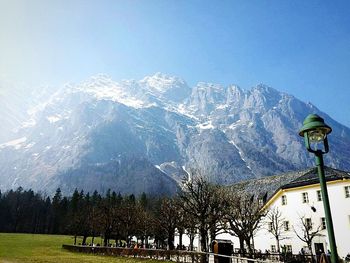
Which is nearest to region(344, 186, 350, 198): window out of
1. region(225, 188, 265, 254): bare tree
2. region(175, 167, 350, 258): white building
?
region(175, 167, 350, 258): white building

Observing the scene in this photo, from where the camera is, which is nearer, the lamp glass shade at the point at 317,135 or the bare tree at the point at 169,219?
the lamp glass shade at the point at 317,135

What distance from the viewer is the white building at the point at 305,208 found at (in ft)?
145

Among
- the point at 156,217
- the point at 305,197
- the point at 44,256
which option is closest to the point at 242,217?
the point at 305,197

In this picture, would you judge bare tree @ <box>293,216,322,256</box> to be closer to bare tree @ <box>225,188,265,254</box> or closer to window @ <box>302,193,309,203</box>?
window @ <box>302,193,309,203</box>

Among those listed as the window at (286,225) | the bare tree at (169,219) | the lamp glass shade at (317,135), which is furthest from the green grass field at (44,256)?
the lamp glass shade at (317,135)

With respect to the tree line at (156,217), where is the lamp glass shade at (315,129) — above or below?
below

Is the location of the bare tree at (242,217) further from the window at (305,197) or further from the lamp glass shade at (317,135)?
the lamp glass shade at (317,135)

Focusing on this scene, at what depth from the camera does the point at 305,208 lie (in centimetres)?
4841

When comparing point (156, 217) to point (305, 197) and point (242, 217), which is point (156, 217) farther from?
point (305, 197)

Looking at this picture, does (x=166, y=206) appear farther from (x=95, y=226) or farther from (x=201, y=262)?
(x=201, y=262)

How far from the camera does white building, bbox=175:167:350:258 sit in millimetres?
44219

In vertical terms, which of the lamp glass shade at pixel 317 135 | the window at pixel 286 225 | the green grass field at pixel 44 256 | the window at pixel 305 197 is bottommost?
the green grass field at pixel 44 256

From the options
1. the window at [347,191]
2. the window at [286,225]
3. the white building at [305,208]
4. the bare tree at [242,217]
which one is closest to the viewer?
the bare tree at [242,217]

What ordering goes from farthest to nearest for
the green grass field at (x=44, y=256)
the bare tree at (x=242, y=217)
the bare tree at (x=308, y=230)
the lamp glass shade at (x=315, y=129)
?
the bare tree at (x=308, y=230), the bare tree at (x=242, y=217), the green grass field at (x=44, y=256), the lamp glass shade at (x=315, y=129)
